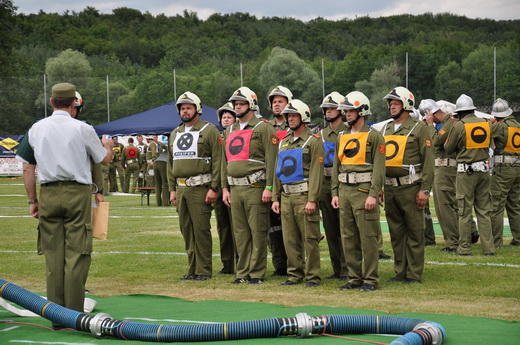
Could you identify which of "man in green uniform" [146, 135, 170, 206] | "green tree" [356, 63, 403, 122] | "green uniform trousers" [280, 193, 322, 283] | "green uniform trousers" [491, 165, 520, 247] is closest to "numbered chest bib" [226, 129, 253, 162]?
"green uniform trousers" [280, 193, 322, 283]

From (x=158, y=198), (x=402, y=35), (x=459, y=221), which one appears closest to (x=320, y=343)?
(x=459, y=221)

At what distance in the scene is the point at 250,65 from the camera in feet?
159

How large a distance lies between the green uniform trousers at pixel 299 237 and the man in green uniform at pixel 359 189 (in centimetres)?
38

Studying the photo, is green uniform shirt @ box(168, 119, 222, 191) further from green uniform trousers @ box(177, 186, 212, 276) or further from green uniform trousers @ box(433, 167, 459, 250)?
green uniform trousers @ box(433, 167, 459, 250)

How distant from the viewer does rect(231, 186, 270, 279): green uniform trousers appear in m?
10.3

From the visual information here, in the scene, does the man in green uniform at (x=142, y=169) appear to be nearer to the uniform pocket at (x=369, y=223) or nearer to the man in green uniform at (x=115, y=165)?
the man in green uniform at (x=115, y=165)

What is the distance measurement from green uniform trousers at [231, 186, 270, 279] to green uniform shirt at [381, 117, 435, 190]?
69.2 inches

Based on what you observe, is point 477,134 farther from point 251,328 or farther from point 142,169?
point 142,169

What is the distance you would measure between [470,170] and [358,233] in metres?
3.32

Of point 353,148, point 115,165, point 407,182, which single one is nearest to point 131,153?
point 115,165

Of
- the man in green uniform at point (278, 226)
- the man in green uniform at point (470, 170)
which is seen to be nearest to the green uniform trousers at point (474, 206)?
the man in green uniform at point (470, 170)

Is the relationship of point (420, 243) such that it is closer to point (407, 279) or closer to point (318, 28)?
point (407, 279)

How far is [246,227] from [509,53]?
3261cm

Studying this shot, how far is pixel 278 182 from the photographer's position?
10055 millimetres
